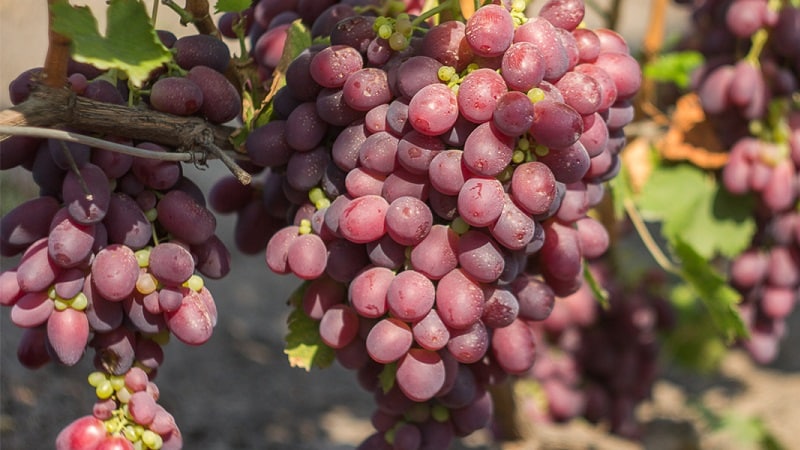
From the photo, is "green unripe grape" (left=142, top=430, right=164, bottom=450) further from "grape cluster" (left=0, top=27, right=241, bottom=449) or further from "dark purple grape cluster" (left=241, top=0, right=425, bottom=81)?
"dark purple grape cluster" (left=241, top=0, right=425, bottom=81)

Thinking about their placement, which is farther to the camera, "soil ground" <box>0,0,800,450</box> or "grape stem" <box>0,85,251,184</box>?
"soil ground" <box>0,0,800,450</box>

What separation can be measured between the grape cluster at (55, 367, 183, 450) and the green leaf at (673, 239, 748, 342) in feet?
1.92

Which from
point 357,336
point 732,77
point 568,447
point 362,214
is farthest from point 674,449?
point 362,214

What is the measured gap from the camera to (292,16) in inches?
33.7

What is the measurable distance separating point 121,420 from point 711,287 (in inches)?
25.1

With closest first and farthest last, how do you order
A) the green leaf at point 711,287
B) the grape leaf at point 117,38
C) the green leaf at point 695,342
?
the grape leaf at point 117,38, the green leaf at point 711,287, the green leaf at point 695,342

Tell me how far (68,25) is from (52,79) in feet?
0.18

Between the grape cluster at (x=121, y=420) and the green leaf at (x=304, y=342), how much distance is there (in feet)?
0.44

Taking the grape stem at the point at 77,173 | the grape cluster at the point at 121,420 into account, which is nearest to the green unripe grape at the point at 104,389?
the grape cluster at the point at 121,420

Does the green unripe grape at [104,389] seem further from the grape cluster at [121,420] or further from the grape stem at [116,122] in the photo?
the grape stem at [116,122]

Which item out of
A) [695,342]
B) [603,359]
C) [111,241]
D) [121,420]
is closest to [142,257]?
[111,241]

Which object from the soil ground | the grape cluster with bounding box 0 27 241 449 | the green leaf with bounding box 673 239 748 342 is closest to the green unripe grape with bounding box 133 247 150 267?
the grape cluster with bounding box 0 27 241 449

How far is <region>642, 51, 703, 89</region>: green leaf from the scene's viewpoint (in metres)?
1.36

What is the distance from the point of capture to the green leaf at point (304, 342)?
78cm
